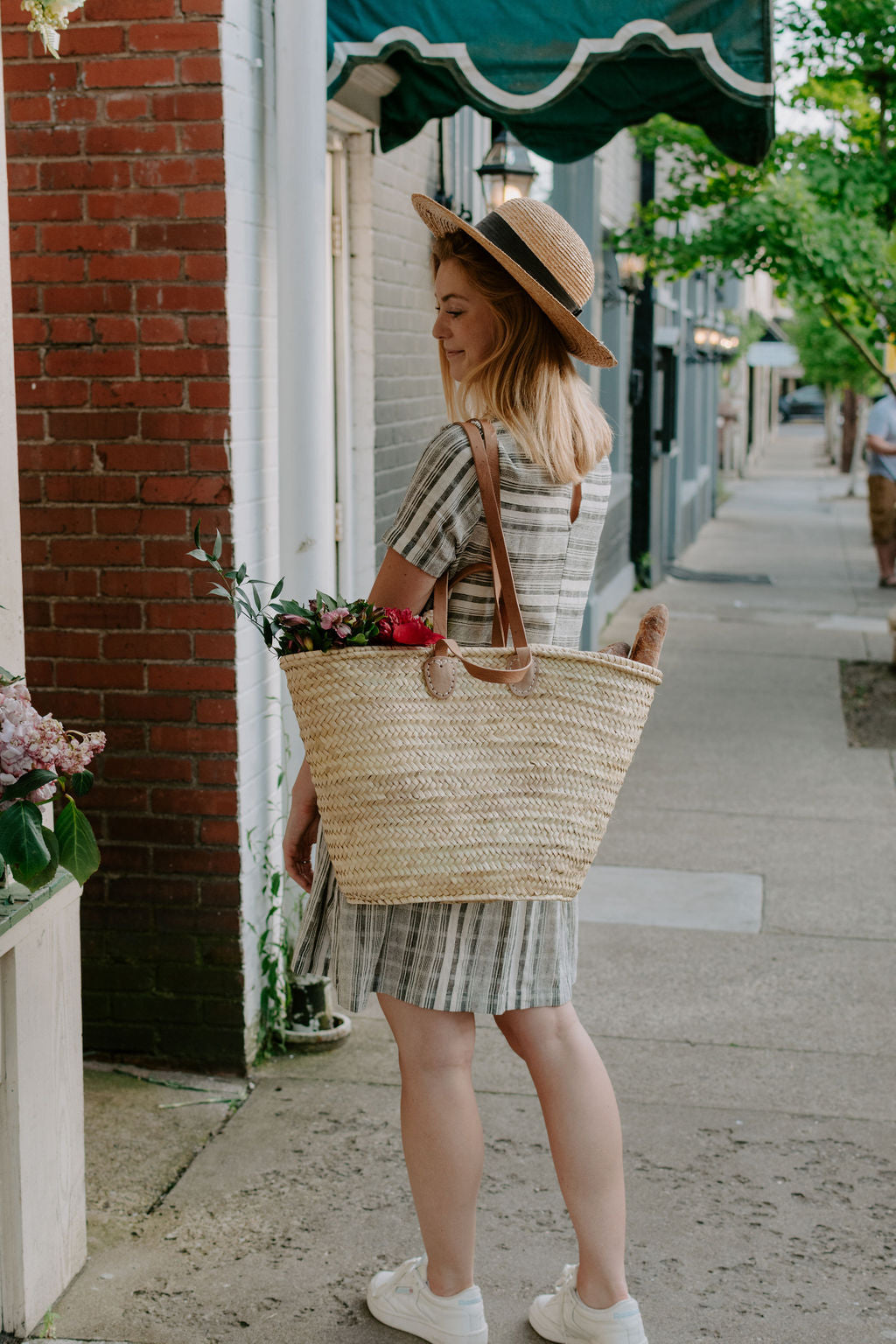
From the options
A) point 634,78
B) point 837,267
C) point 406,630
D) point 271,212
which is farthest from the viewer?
point 837,267

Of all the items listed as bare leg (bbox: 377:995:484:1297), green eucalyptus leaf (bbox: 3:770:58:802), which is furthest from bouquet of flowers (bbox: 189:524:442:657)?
bare leg (bbox: 377:995:484:1297)

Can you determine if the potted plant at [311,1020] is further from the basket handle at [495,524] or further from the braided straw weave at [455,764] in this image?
the basket handle at [495,524]

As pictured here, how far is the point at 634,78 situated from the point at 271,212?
52.8 inches

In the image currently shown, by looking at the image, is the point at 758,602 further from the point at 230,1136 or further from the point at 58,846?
the point at 58,846

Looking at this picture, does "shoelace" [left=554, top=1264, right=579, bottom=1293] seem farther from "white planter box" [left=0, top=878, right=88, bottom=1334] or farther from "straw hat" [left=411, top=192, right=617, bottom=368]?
"straw hat" [left=411, top=192, right=617, bottom=368]

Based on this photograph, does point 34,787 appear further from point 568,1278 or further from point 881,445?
point 881,445

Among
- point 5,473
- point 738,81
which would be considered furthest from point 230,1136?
point 738,81

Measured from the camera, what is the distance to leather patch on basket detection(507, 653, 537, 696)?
2.37 meters

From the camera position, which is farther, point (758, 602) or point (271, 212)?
point (758, 602)

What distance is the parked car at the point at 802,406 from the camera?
75.9m

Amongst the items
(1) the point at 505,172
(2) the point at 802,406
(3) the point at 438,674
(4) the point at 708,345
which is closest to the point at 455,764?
(3) the point at 438,674

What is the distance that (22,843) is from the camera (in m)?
2.33

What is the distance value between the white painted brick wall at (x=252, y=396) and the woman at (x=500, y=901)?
1.15 m

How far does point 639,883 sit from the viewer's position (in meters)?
5.70
